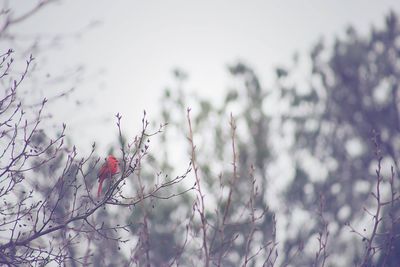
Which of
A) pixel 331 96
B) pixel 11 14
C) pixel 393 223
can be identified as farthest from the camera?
pixel 331 96

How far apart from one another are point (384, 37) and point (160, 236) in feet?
22.0

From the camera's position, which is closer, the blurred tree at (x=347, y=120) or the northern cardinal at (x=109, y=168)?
the northern cardinal at (x=109, y=168)

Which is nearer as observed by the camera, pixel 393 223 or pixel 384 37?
pixel 393 223

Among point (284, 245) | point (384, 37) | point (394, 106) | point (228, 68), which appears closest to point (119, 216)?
point (284, 245)

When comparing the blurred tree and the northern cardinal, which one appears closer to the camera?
the northern cardinal

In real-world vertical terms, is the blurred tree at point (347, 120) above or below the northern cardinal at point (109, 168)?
above

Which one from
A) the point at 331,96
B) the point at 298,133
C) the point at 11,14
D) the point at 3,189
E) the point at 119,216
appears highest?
the point at 331,96

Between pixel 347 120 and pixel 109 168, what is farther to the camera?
pixel 347 120

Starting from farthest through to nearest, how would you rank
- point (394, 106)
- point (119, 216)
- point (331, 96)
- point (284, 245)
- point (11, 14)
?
point (331, 96) → point (394, 106) → point (284, 245) → point (119, 216) → point (11, 14)

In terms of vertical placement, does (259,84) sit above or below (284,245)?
above

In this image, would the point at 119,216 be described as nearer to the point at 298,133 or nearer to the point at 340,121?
the point at 298,133

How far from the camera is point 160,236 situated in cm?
888

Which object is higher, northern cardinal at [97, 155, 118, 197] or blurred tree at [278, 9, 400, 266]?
blurred tree at [278, 9, 400, 266]

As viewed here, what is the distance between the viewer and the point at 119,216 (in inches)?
306
